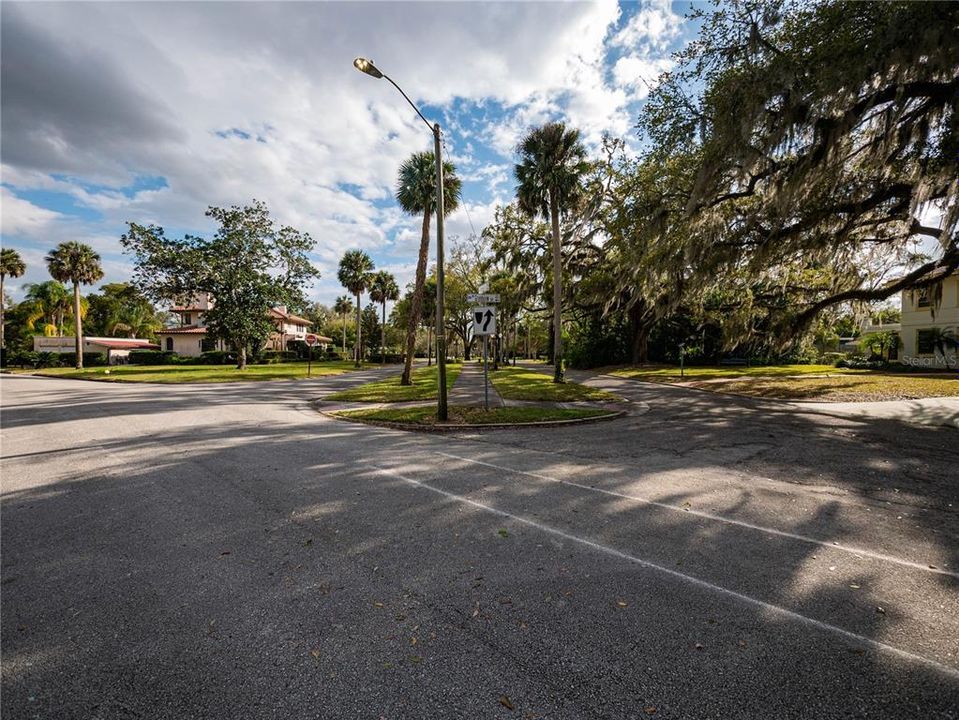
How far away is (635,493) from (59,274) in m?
54.3

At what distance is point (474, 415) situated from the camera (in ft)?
37.4

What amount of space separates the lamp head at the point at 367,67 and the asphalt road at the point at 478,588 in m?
7.84

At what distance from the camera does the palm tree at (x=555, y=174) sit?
1906cm

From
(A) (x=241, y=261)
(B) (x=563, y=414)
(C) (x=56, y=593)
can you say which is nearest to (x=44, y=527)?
(C) (x=56, y=593)

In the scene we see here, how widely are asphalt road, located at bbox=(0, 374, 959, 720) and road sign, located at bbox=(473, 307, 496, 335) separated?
435 centimetres

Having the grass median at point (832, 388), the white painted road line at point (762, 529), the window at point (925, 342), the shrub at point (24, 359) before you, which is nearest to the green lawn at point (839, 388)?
the grass median at point (832, 388)

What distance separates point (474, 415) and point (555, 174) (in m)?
12.9

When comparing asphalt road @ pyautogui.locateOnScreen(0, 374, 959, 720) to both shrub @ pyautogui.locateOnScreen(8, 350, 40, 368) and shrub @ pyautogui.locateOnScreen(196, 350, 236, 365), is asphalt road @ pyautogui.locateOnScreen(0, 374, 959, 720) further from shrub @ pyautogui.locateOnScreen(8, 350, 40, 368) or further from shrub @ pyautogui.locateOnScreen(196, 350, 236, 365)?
shrub @ pyautogui.locateOnScreen(8, 350, 40, 368)

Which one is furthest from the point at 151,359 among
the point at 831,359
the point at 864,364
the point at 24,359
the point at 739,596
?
the point at 831,359

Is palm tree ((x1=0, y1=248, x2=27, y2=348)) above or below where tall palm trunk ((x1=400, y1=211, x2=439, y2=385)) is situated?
above

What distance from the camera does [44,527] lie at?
14.2 feet

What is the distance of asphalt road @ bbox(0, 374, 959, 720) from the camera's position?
2213 millimetres

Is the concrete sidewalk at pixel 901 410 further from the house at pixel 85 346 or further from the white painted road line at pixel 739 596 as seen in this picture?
the house at pixel 85 346

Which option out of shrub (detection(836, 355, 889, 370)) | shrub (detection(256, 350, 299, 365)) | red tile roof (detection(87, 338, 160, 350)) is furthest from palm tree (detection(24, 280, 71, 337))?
shrub (detection(836, 355, 889, 370))
